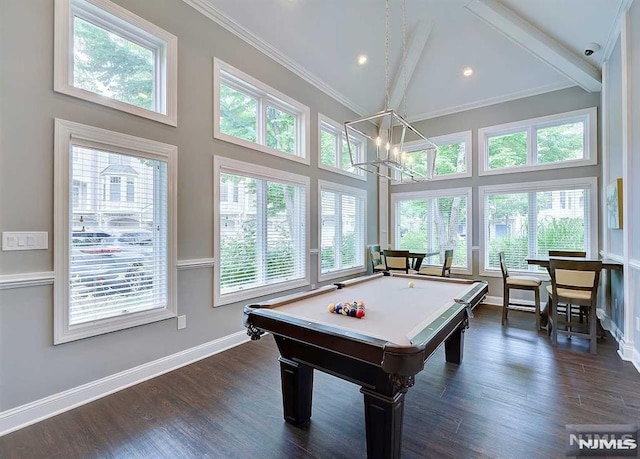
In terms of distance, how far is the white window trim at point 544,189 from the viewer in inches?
185

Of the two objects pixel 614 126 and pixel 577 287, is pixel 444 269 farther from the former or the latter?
pixel 614 126

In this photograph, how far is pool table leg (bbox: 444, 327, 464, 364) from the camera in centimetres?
298

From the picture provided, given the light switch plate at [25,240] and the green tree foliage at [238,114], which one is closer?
the light switch plate at [25,240]

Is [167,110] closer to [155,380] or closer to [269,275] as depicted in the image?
[269,275]

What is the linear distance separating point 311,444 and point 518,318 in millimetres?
4125

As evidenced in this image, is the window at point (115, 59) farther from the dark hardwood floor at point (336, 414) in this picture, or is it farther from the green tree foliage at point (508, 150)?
the green tree foliage at point (508, 150)

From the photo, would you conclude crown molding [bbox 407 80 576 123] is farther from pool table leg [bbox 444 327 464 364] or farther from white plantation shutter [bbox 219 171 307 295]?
pool table leg [bbox 444 327 464 364]

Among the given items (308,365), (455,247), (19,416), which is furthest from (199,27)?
(455,247)

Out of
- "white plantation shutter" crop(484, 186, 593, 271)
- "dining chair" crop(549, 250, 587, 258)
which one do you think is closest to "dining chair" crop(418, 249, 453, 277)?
"white plantation shutter" crop(484, 186, 593, 271)

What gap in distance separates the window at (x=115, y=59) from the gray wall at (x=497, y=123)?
4.95 meters

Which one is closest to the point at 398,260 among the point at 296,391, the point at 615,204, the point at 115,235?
the point at 615,204

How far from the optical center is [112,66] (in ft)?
8.81

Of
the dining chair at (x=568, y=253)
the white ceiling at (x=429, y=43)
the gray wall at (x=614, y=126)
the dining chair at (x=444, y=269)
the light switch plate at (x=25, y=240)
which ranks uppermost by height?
the white ceiling at (x=429, y=43)

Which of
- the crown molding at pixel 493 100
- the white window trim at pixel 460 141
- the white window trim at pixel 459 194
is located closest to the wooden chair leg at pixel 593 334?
the white window trim at pixel 459 194
